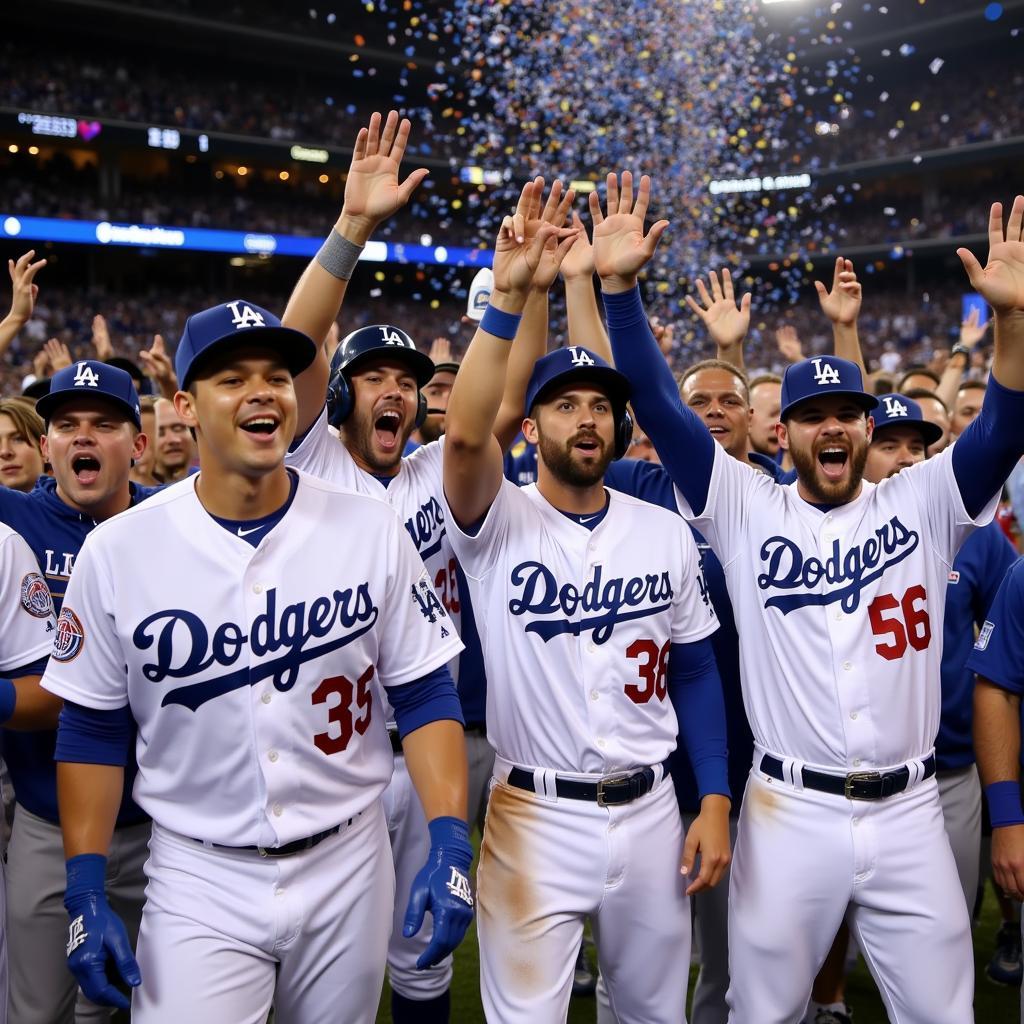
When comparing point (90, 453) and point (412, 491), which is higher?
point (90, 453)

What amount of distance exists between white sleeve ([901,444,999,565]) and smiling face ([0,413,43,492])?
3.31 m

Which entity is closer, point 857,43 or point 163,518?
point 163,518

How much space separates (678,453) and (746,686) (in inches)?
28.3

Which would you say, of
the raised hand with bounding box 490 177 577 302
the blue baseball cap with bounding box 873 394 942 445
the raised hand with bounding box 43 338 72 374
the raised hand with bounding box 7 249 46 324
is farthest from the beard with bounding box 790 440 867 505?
the raised hand with bounding box 43 338 72 374

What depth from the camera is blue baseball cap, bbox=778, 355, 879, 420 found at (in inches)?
129

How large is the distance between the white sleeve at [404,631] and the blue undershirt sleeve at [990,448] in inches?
60.7

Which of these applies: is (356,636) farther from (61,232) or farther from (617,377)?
(61,232)

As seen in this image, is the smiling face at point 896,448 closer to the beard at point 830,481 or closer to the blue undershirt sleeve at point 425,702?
the beard at point 830,481

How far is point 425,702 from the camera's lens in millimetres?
2596

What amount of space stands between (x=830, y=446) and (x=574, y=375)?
2.66 ft

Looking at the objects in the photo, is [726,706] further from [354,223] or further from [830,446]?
[354,223]

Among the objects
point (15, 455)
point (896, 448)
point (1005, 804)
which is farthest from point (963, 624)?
point (15, 455)

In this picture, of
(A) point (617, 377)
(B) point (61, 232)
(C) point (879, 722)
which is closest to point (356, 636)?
(A) point (617, 377)

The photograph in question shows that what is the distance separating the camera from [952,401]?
7109 millimetres
